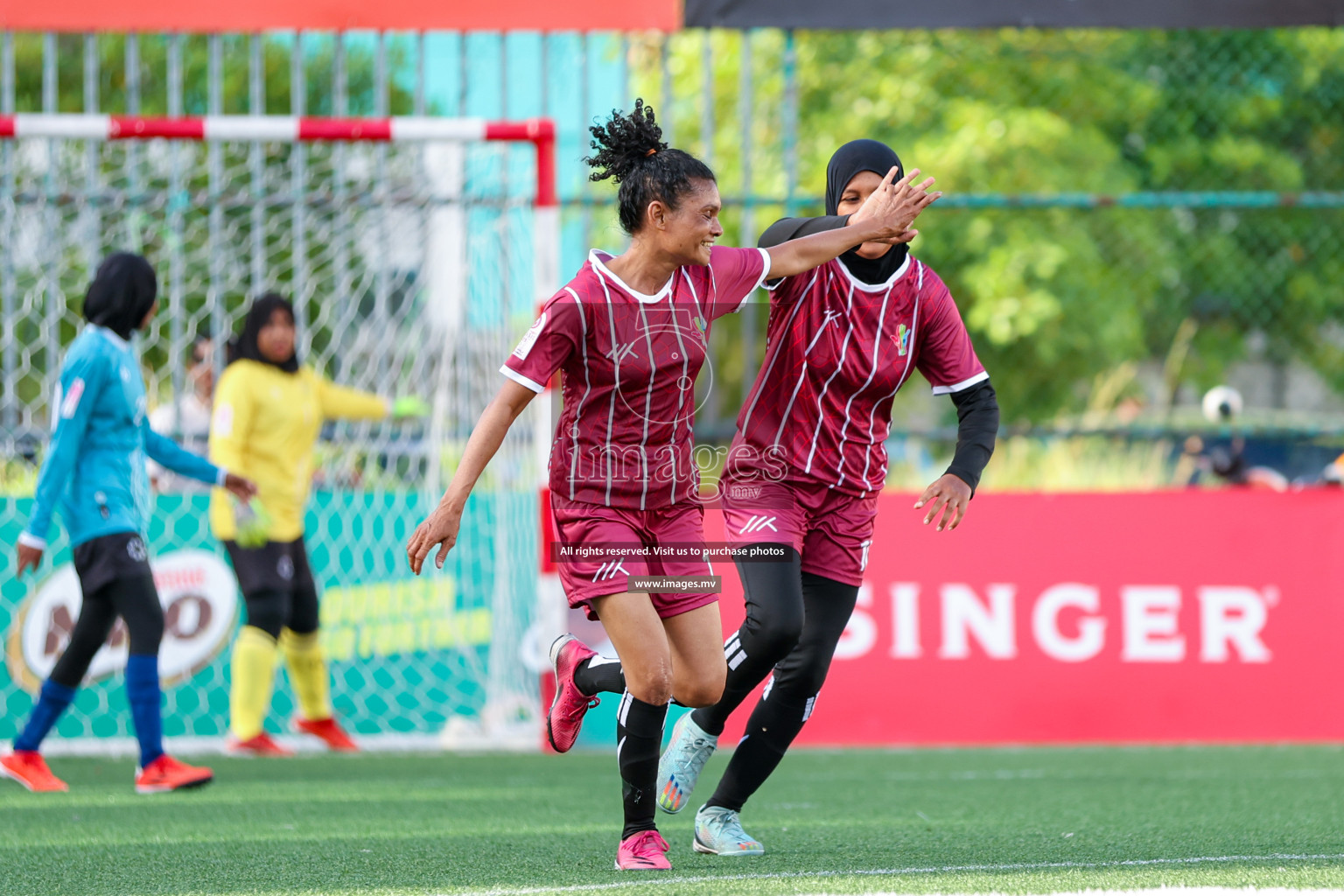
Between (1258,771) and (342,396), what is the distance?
461 cm

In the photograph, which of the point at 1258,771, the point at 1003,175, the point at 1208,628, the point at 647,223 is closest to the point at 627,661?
the point at 647,223

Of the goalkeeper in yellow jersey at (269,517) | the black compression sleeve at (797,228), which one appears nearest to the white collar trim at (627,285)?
the black compression sleeve at (797,228)

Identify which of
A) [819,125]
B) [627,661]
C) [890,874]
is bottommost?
[890,874]

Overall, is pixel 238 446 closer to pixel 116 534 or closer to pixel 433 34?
pixel 116 534

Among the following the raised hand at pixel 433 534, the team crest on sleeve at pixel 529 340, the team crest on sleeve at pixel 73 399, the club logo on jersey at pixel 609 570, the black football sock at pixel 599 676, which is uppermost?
the team crest on sleeve at pixel 529 340

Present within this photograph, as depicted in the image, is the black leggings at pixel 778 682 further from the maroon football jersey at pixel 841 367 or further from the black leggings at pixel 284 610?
the black leggings at pixel 284 610

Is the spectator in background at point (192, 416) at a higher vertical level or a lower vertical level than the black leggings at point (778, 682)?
higher

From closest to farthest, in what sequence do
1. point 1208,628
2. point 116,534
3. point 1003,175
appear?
point 116,534, point 1208,628, point 1003,175

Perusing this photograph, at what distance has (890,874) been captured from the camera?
3.75 meters

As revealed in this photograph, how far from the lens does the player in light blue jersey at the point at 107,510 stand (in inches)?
223

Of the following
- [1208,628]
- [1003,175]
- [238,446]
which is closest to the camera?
[238,446]

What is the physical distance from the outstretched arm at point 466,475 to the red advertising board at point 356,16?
4453 mm

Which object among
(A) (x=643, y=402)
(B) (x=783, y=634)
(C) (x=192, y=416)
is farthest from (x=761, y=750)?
(C) (x=192, y=416)

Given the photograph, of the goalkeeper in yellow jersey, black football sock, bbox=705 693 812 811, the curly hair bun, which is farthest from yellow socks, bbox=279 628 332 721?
the curly hair bun
